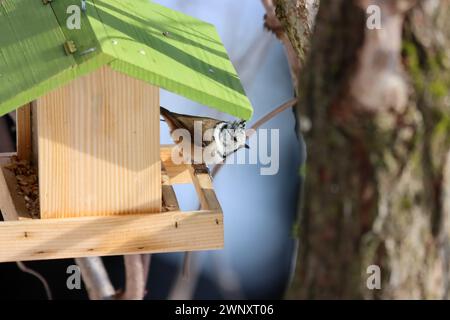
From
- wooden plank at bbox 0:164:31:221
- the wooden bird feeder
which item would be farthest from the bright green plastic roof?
wooden plank at bbox 0:164:31:221

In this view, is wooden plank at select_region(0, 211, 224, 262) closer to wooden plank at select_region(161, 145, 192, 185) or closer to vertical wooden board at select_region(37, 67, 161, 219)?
vertical wooden board at select_region(37, 67, 161, 219)

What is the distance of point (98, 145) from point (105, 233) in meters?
0.20

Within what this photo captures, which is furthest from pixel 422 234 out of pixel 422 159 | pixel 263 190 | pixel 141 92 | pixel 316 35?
pixel 263 190

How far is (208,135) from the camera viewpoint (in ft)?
7.63

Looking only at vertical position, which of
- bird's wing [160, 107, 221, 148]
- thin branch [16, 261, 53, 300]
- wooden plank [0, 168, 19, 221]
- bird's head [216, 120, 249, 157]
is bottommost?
thin branch [16, 261, 53, 300]

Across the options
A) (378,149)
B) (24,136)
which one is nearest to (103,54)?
(24,136)

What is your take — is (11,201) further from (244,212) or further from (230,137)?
(244,212)

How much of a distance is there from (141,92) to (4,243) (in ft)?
1.50

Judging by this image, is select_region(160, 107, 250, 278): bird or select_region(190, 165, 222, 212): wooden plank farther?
select_region(160, 107, 250, 278): bird

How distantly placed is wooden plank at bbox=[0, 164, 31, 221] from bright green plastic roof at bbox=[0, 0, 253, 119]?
27cm

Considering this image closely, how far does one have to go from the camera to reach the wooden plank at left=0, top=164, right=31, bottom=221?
6.79 feet

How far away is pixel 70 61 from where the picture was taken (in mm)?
1931

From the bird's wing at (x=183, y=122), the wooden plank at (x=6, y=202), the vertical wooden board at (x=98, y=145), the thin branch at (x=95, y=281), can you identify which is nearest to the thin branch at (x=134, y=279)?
the thin branch at (x=95, y=281)
